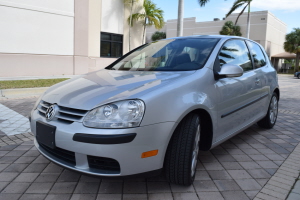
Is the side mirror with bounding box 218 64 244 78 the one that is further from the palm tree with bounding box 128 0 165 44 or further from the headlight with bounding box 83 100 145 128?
the palm tree with bounding box 128 0 165 44

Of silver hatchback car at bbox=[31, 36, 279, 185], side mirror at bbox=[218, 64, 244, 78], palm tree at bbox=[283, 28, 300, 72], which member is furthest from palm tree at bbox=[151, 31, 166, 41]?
side mirror at bbox=[218, 64, 244, 78]

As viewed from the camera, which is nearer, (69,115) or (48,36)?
(69,115)

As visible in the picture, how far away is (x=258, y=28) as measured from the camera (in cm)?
3734

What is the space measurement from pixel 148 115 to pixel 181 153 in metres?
0.48

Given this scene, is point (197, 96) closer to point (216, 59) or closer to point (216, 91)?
point (216, 91)

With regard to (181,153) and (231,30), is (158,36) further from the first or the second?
(181,153)

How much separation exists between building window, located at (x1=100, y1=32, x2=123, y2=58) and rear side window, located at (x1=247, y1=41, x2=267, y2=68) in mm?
12817

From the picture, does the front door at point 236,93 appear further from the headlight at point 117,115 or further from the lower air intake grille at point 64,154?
the lower air intake grille at point 64,154

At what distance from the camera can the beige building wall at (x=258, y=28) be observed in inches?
1454

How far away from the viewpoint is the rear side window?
3.85 metres

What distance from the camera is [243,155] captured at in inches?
131

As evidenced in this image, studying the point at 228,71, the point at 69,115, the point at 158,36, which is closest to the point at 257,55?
the point at 228,71

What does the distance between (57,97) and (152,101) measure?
0.94 metres

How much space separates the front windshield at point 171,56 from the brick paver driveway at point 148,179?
1179mm
